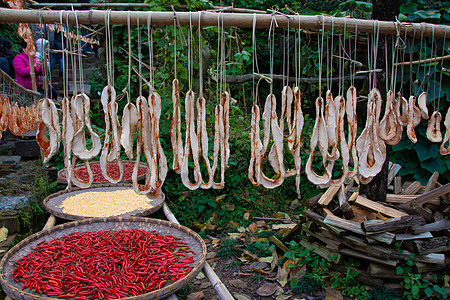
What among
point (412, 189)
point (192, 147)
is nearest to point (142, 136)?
point (192, 147)

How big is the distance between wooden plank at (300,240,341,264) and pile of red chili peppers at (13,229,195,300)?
4.62 ft

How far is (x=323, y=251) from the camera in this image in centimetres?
347

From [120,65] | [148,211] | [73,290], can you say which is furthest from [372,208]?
[120,65]

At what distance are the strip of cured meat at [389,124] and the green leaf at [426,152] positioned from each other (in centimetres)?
308

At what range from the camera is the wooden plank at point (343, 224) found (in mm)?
3113

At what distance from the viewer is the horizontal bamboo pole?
4.83 ft

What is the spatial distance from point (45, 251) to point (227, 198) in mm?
2905

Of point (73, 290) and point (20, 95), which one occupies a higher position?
point (20, 95)

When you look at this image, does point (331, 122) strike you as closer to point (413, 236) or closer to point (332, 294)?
point (413, 236)

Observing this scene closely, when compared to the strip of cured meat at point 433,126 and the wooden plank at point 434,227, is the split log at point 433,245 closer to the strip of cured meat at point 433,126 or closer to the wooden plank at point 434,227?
the wooden plank at point 434,227

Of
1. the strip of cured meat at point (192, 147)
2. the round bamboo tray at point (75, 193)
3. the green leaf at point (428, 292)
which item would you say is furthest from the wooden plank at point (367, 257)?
the strip of cured meat at point (192, 147)

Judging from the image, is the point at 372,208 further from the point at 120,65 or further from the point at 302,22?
the point at 120,65

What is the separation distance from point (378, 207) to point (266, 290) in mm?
1383

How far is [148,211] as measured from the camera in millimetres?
3678
